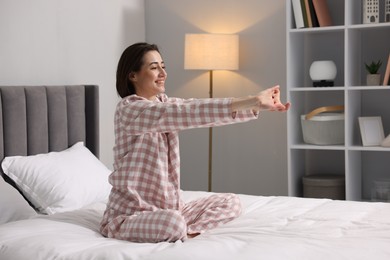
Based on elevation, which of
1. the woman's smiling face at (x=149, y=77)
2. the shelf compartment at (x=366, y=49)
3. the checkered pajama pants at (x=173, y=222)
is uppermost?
the shelf compartment at (x=366, y=49)

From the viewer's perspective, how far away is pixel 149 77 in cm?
269

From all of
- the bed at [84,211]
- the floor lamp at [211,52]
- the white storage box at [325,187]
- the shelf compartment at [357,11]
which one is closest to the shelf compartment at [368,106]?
the white storage box at [325,187]

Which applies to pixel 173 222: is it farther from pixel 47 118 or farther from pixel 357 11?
pixel 357 11

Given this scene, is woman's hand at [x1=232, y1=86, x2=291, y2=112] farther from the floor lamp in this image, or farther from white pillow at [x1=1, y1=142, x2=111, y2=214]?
the floor lamp

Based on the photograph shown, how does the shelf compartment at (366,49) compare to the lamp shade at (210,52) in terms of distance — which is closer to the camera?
the shelf compartment at (366,49)

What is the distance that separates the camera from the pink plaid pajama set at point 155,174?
7.83ft

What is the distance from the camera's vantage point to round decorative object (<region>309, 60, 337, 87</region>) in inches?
163

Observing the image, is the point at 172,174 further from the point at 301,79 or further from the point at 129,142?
the point at 301,79

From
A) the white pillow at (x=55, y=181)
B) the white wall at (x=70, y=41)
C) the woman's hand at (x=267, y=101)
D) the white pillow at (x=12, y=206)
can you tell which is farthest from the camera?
the white wall at (x=70, y=41)

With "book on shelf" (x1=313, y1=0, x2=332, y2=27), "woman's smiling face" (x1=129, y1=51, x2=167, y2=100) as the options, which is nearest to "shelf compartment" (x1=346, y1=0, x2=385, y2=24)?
"book on shelf" (x1=313, y1=0, x2=332, y2=27)

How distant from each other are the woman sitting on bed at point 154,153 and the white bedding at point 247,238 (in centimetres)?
6

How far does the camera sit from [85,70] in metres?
4.16

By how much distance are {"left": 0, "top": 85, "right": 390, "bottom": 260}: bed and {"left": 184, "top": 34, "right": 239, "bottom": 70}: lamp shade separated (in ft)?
2.50

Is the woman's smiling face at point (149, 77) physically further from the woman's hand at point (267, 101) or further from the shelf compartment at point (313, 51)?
the shelf compartment at point (313, 51)
